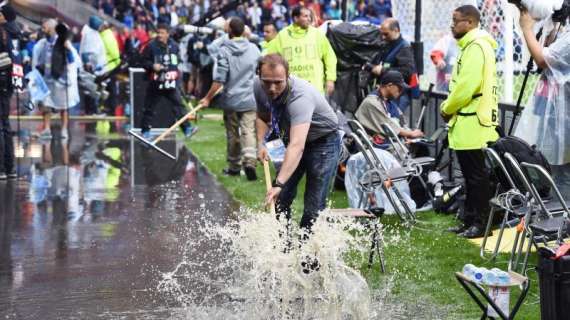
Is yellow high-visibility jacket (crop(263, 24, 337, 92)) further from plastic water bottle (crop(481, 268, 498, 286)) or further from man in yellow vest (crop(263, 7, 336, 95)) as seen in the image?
plastic water bottle (crop(481, 268, 498, 286))

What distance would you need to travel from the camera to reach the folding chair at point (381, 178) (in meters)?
10.3

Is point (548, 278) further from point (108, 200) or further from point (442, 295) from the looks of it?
point (108, 200)

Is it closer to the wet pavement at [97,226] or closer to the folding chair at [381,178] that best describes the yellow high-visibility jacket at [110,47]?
the wet pavement at [97,226]

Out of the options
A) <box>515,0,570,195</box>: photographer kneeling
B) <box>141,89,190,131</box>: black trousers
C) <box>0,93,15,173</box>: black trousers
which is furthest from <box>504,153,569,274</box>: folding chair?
<box>141,89,190,131</box>: black trousers

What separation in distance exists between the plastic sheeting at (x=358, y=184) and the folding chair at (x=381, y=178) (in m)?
0.23

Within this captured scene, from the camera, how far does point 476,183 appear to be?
32.3 feet

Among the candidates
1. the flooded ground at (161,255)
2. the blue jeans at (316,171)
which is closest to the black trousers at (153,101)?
the flooded ground at (161,255)

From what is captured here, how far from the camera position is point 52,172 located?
49.6ft

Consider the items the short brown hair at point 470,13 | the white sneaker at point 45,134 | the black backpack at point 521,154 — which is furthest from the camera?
the white sneaker at point 45,134

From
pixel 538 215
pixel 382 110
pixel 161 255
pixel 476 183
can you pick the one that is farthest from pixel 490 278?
pixel 382 110

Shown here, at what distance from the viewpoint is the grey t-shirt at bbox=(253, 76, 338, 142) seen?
→ 7.45 metres

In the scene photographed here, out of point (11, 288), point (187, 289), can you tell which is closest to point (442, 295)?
point (187, 289)

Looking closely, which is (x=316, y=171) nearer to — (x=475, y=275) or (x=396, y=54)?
(x=475, y=275)

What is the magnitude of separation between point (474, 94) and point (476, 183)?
79 cm
